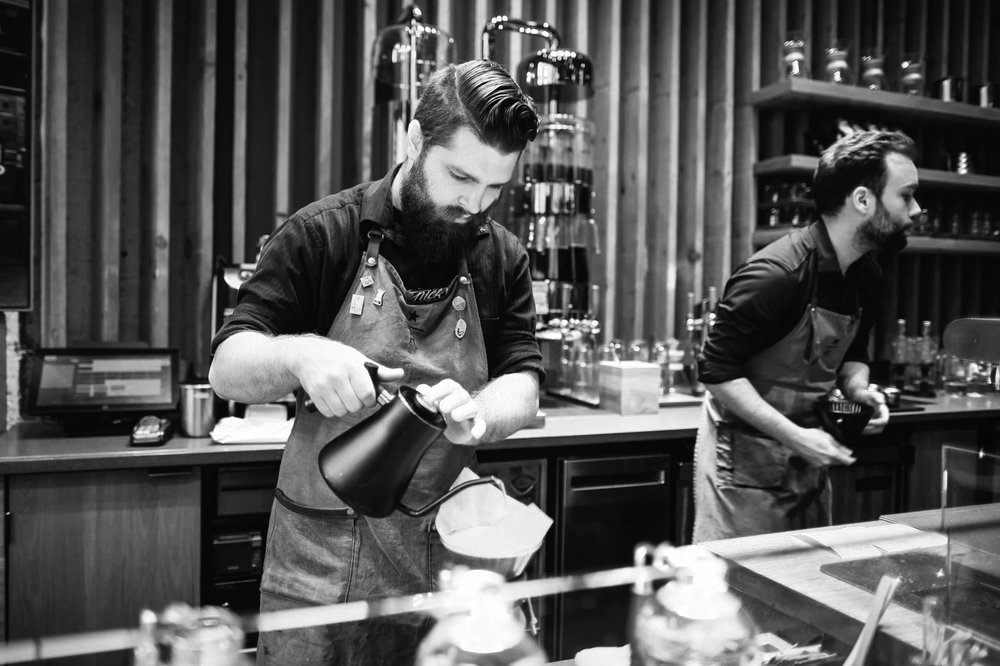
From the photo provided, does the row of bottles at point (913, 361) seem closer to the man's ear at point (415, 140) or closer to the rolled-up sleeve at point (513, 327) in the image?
the rolled-up sleeve at point (513, 327)

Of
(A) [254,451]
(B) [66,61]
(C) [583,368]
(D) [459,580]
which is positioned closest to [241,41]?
(B) [66,61]

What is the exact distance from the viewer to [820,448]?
2092mm

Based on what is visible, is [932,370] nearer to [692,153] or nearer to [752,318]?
[692,153]

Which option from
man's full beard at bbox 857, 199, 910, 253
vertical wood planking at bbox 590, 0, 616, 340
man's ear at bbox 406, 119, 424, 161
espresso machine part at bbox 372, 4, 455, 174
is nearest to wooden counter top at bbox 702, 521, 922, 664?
A: man's ear at bbox 406, 119, 424, 161

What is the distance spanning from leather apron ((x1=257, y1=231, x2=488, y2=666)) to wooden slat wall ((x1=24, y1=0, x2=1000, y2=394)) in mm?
1676

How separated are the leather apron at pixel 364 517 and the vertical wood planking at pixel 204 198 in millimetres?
1648

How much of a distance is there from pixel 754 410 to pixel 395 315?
1141 mm

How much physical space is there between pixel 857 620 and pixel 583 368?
236 cm

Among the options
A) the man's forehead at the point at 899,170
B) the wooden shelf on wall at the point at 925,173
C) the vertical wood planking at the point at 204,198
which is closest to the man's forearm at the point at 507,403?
the man's forehead at the point at 899,170

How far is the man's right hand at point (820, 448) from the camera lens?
2.08 m

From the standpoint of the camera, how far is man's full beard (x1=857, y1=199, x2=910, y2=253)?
2.25 m

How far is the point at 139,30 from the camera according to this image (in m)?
2.95

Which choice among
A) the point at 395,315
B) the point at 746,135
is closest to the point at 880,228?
the point at 395,315

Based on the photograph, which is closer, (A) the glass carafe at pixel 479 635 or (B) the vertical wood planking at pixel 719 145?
(A) the glass carafe at pixel 479 635
